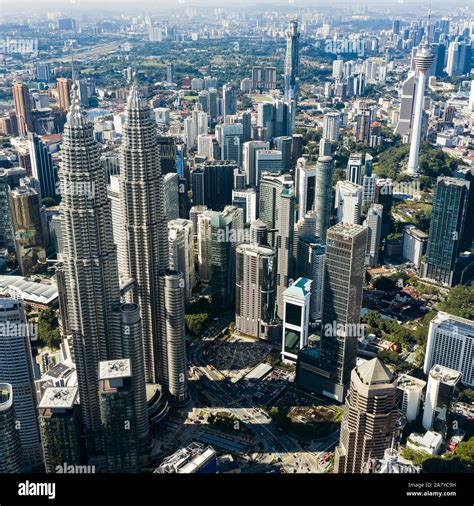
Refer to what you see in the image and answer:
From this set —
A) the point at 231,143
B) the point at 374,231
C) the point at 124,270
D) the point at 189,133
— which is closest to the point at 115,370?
the point at 124,270

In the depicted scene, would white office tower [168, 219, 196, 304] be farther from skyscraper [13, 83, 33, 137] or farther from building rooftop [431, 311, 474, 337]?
skyscraper [13, 83, 33, 137]

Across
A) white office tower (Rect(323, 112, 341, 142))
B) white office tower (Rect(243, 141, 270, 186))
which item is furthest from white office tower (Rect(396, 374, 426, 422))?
white office tower (Rect(323, 112, 341, 142))

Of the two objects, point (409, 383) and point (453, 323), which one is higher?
point (453, 323)

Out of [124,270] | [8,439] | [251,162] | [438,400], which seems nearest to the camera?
[8,439]

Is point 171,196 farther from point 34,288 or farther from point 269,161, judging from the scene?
point 269,161

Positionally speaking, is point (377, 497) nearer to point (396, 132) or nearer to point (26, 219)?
point (26, 219)
